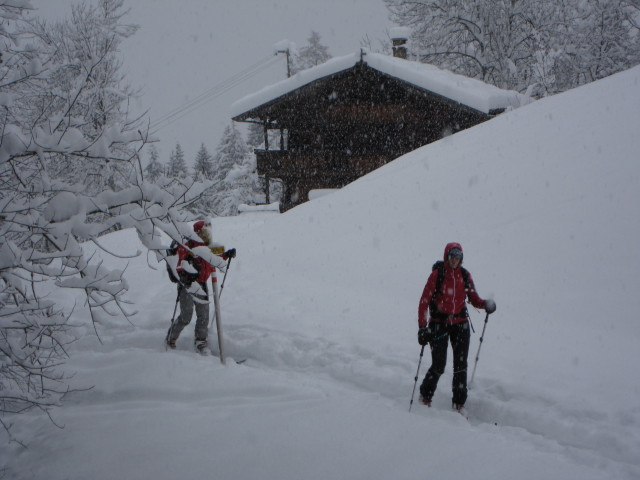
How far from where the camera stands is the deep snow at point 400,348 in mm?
3775

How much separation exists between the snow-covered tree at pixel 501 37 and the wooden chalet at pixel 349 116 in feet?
11.6

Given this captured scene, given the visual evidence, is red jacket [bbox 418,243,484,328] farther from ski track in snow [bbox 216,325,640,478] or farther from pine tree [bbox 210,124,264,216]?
pine tree [bbox 210,124,264,216]

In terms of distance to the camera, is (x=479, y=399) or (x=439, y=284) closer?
(x=439, y=284)

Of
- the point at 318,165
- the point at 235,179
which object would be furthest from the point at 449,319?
the point at 235,179

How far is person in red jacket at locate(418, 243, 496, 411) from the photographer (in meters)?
4.58

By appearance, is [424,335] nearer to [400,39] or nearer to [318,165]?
[318,165]

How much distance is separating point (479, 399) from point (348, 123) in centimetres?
1543

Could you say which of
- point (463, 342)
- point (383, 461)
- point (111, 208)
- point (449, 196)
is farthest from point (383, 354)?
point (449, 196)

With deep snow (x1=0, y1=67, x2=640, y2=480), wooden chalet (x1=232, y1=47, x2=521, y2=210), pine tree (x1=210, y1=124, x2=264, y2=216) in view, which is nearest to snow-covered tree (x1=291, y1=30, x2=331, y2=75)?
pine tree (x1=210, y1=124, x2=264, y2=216)

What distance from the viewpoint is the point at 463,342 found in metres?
4.62

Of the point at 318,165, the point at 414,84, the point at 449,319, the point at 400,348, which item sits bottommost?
the point at 400,348

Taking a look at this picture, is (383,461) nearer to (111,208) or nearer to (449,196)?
(111,208)

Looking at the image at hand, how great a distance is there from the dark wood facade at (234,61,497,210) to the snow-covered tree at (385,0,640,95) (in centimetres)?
446

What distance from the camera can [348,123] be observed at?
61.8 ft
